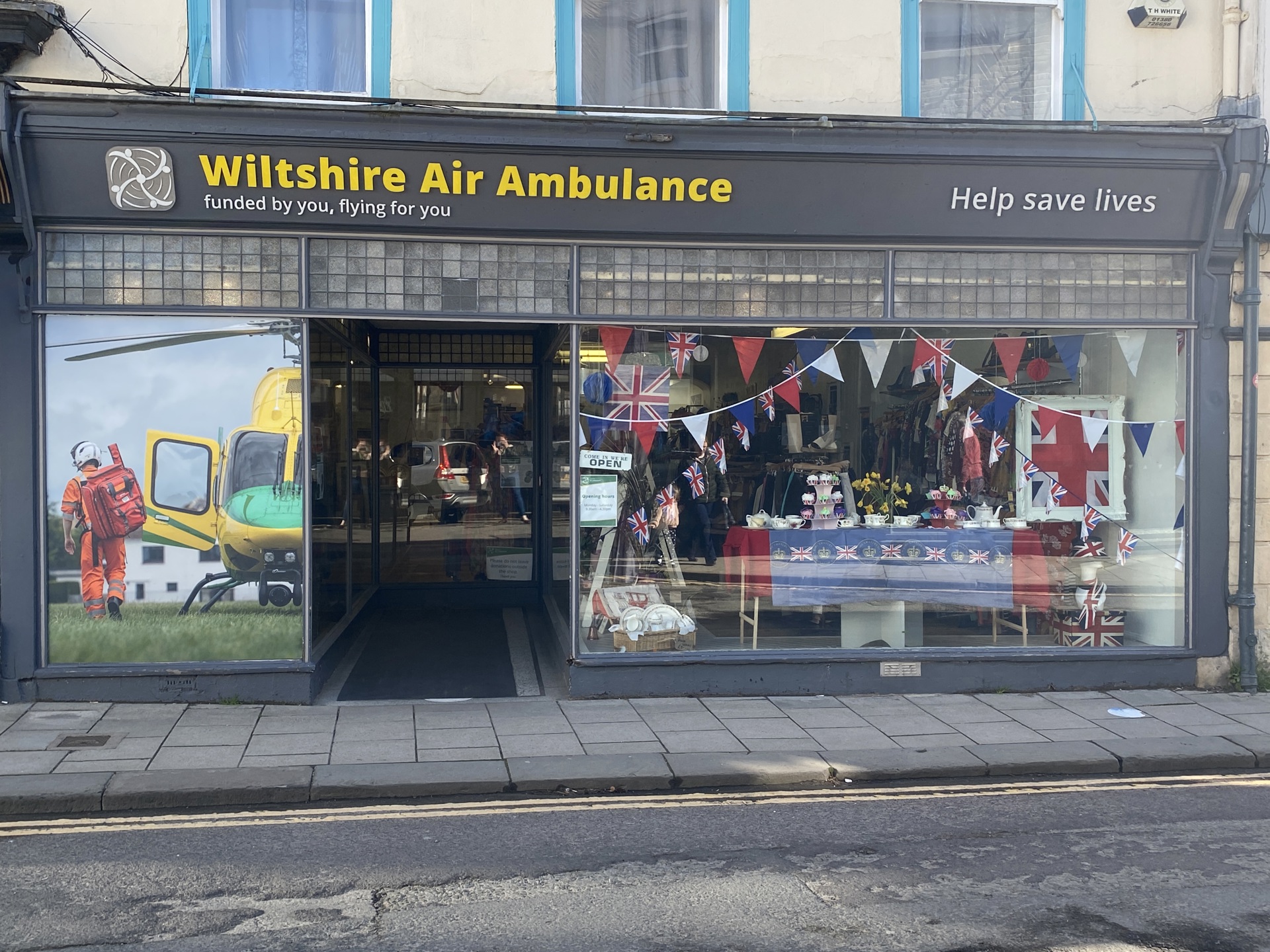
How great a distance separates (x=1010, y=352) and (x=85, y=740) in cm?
749

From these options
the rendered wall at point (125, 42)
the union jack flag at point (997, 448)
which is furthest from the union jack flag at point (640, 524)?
the rendered wall at point (125, 42)

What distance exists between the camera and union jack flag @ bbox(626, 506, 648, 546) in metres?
8.90

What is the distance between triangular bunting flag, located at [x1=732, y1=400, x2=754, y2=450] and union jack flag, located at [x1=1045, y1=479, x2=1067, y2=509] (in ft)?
8.64

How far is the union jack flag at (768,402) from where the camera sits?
8984 mm

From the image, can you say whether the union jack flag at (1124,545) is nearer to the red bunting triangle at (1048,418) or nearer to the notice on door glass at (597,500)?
the red bunting triangle at (1048,418)

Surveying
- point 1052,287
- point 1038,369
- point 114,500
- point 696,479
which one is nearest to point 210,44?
point 114,500

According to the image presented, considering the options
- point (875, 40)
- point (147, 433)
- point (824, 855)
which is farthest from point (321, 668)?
point (875, 40)

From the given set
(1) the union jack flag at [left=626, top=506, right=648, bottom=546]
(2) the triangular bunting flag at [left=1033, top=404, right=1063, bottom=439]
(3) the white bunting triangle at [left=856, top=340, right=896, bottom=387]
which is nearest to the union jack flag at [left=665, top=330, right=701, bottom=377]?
(1) the union jack flag at [left=626, top=506, right=648, bottom=546]

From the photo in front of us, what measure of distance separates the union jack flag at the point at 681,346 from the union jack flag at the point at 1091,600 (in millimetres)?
3936

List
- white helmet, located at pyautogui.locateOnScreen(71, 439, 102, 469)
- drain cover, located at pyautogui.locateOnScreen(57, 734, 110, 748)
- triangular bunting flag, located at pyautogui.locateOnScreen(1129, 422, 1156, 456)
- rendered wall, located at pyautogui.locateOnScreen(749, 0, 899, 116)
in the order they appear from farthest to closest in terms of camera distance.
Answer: triangular bunting flag, located at pyautogui.locateOnScreen(1129, 422, 1156, 456) → rendered wall, located at pyautogui.locateOnScreen(749, 0, 899, 116) → white helmet, located at pyautogui.locateOnScreen(71, 439, 102, 469) → drain cover, located at pyautogui.locateOnScreen(57, 734, 110, 748)

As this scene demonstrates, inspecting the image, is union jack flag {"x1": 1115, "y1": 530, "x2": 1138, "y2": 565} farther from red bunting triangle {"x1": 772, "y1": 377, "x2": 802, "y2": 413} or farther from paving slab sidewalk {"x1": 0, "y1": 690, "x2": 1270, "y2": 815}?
red bunting triangle {"x1": 772, "y1": 377, "x2": 802, "y2": 413}

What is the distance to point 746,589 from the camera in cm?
909

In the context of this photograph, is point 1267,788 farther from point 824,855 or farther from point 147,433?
point 147,433

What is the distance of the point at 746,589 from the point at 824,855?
150 inches
